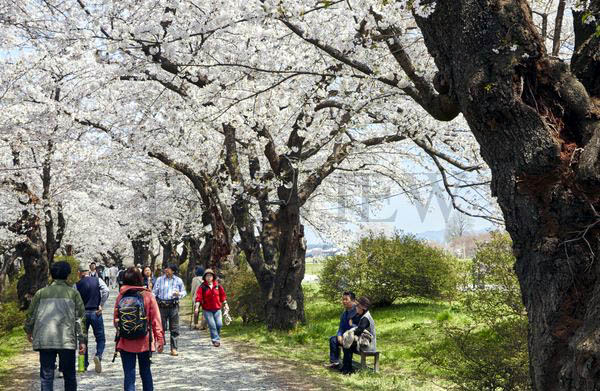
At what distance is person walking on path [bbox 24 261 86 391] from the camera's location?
6543 millimetres

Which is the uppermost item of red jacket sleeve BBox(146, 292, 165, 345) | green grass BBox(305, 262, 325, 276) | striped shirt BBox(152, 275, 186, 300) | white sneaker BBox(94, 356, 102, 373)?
green grass BBox(305, 262, 325, 276)

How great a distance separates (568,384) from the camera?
3.66 meters

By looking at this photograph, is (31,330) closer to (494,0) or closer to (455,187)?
(494,0)

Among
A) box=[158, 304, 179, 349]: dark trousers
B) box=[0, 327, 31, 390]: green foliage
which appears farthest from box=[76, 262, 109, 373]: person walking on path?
box=[158, 304, 179, 349]: dark trousers

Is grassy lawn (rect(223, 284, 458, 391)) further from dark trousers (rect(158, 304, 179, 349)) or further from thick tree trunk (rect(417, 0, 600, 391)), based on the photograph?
thick tree trunk (rect(417, 0, 600, 391))

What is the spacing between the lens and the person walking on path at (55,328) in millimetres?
6543

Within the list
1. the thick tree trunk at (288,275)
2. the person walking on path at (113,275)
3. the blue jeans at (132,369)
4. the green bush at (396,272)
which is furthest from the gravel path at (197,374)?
the person walking on path at (113,275)

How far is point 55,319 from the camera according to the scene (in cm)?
661

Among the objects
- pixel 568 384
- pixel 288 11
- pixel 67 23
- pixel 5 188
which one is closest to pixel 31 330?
pixel 288 11

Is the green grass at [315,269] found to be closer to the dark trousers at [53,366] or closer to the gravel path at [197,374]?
the gravel path at [197,374]

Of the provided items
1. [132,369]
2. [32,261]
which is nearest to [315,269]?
[32,261]

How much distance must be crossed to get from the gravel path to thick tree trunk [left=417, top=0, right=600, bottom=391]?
4.93m

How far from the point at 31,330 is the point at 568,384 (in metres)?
5.75

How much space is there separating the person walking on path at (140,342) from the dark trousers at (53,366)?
555mm
